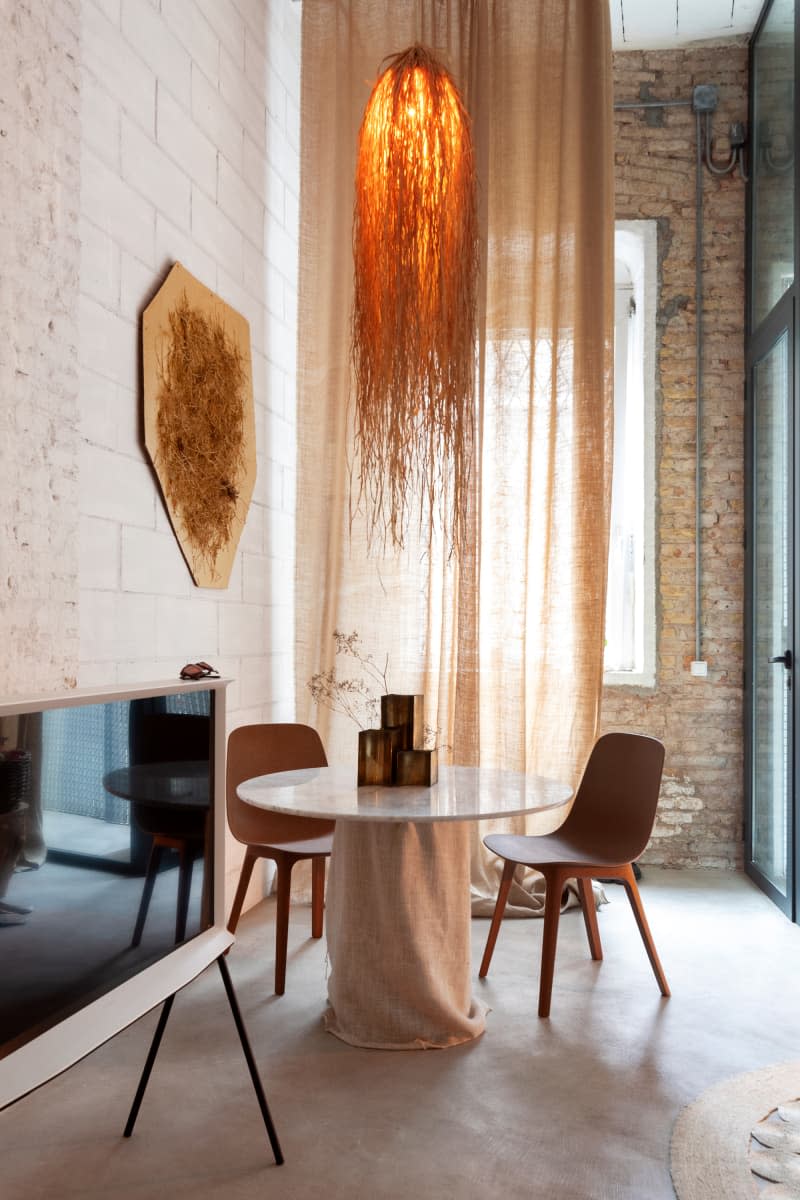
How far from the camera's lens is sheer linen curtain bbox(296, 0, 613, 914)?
3867 millimetres

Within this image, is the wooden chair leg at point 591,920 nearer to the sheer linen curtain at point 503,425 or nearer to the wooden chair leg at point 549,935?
the wooden chair leg at point 549,935

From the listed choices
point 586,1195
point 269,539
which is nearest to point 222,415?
point 269,539

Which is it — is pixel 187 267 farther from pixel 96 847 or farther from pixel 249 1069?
pixel 249 1069

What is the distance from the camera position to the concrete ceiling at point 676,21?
425 centimetres

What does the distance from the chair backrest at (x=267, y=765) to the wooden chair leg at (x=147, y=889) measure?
1.26m

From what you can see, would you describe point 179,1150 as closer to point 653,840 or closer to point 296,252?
point 653,840

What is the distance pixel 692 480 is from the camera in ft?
14.7

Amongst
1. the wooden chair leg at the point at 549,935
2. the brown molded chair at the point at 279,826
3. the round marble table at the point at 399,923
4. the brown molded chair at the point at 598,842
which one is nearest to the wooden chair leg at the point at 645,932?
the brown molded chair at the point at 598,842

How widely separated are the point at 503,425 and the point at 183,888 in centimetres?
258

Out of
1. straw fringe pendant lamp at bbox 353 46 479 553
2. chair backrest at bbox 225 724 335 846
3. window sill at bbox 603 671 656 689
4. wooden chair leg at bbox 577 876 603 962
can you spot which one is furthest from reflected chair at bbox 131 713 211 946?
window sill at bbox 603 671 656 689

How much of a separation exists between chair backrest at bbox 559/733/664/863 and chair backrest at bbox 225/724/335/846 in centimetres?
82

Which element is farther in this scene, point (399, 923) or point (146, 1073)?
point (399, 923)

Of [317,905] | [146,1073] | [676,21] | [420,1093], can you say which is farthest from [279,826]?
[676,21]

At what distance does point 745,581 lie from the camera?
4422 millimetres
